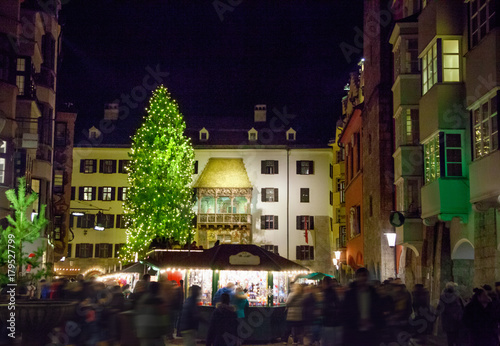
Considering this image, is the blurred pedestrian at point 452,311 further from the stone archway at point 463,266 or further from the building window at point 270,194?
the building window at point 270,194

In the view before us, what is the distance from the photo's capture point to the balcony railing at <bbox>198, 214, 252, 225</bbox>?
6688cm

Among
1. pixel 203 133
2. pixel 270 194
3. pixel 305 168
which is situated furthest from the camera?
pixel 203 133

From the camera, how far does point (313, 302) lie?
15.5m

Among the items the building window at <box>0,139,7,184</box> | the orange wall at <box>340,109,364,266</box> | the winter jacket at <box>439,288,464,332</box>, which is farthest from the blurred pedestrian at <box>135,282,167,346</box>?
the orange wall at <box>340,109,364,266</box>

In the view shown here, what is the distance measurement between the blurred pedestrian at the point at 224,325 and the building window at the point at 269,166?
2148 inches

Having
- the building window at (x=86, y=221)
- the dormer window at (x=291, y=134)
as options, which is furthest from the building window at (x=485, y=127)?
the building window at (x=86, y=221)

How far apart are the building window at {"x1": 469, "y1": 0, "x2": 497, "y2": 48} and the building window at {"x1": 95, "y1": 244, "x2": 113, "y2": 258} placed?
52.3 m

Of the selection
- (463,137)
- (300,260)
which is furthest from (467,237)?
(300,260)

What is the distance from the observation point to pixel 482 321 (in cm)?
1471

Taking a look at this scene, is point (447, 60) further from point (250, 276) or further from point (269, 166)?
point (269, 166)

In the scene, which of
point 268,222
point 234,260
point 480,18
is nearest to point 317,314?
point 234,260

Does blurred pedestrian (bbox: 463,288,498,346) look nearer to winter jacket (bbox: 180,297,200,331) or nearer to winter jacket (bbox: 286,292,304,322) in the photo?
winter jacket (bbox: 286,292,304,322)

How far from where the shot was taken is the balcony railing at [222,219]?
66.9 metres

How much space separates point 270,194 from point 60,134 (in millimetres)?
20557
